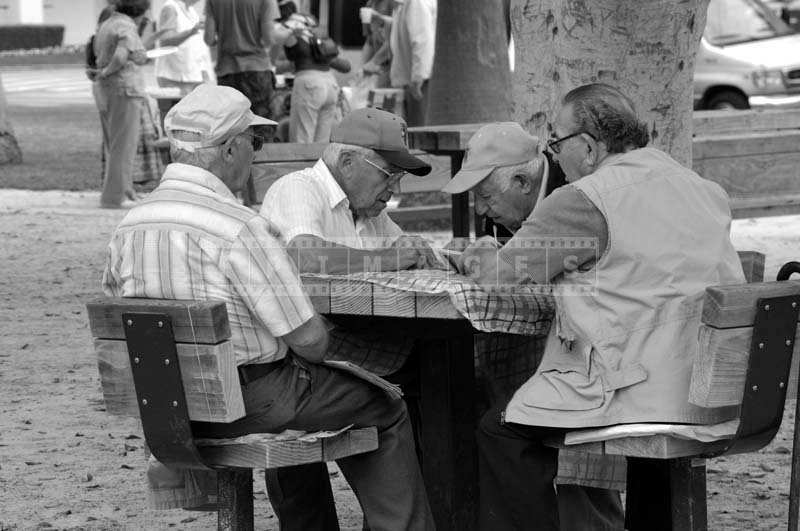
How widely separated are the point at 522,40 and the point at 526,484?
260cm

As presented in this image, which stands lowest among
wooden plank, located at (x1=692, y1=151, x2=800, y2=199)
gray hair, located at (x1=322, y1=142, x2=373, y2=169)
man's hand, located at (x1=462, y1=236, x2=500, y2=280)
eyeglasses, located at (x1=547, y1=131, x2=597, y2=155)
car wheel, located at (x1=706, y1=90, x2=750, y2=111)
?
car wheel, located at (x1=706, y1=90, x2=750, y2=111)

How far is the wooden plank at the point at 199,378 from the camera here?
344cm

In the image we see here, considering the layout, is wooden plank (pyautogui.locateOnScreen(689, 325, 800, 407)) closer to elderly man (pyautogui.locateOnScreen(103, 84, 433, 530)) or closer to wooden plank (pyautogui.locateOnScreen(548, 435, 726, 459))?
wooden plank (pyautogui.locateOnScreen(548, 435, 726, 459))

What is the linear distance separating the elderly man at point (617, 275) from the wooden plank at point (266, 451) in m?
0.47

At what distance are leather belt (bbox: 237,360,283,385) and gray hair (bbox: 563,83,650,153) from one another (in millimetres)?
1009

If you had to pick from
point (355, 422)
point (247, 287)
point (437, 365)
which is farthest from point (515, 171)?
point (247, 287)

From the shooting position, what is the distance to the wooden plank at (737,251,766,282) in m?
4.48

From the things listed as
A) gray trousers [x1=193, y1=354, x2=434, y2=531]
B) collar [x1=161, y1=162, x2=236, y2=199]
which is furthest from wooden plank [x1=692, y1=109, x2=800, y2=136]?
collar [x1=161, y1=162, x2=236, y2=199]

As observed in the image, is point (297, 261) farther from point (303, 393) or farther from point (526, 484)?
point (526, 484)

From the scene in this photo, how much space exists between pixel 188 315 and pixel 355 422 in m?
0.61

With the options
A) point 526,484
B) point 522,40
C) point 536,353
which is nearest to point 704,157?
point 522,40

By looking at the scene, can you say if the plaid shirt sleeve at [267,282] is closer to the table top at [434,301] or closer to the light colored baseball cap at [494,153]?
the table top at [434,301]

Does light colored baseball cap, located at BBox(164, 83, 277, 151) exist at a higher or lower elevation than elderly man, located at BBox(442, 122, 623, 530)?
higher

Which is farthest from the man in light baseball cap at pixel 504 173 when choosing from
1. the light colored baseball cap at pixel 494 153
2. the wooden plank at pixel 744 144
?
the wooden plank at pixel 744 144
